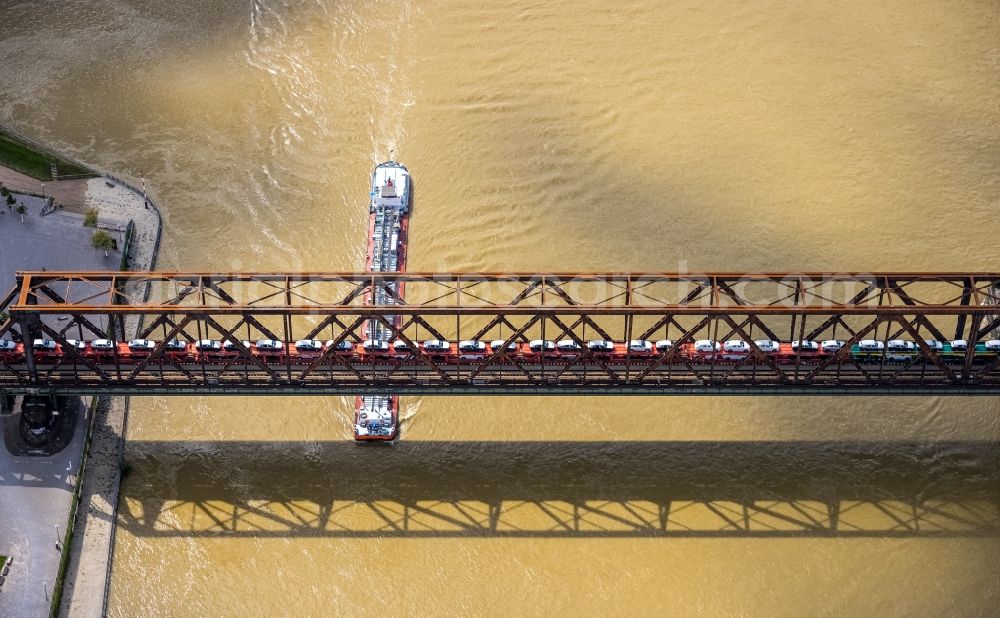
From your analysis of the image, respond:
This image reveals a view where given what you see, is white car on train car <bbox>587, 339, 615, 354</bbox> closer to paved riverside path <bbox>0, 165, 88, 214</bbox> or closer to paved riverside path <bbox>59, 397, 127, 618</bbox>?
paved riverside path <bbox>59, 397, 127, 618</bbox>

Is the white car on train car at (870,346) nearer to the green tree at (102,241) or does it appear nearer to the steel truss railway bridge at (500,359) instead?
the steel truss railway bridge at (500,359)

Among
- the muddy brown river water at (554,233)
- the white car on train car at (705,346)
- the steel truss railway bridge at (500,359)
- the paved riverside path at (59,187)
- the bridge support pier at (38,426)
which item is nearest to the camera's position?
the steel truss railway bridge at (500,359)

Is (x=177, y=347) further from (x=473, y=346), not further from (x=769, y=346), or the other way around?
(x=769, y=346)

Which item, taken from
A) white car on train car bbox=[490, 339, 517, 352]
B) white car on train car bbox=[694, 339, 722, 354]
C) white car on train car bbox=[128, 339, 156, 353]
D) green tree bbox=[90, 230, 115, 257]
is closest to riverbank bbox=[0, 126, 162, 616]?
green tree bbox=[90, 230, 115, 257]

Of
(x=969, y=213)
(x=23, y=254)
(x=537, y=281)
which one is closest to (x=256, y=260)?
(x=23, y=254)

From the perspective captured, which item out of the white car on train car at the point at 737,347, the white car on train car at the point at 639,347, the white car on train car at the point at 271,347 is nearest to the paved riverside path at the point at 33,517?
the white car on train car at the point at 271,347

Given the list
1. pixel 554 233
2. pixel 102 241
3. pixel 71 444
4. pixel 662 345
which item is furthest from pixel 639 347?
pixel 102 241
